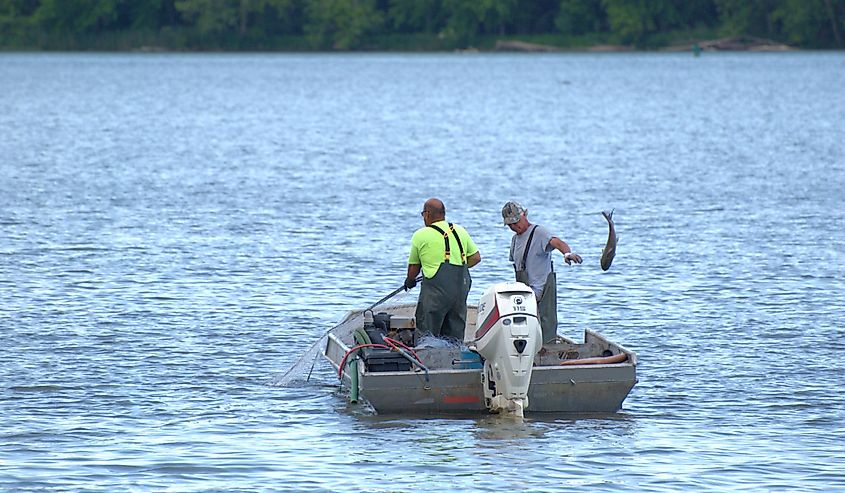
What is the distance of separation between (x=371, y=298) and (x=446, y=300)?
7.50 meters

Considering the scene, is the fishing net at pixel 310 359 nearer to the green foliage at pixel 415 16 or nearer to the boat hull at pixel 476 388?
the boat hull at pixel 476 388

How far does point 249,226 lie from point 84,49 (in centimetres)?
15707

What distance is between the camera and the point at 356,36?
17788 cm

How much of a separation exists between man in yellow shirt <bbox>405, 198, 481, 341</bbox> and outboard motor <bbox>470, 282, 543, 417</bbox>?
112 centimetres

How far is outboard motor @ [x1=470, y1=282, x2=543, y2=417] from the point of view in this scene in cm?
1549

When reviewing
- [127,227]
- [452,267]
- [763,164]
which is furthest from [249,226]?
[763,164]

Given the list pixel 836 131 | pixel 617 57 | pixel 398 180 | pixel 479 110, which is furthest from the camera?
pixel 617 57

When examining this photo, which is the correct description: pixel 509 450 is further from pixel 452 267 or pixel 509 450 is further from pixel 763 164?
pixel 763 164

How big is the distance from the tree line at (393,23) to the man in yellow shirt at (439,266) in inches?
5889

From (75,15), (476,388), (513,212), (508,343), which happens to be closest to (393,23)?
(75,15)

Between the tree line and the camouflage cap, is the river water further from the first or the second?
the tree line

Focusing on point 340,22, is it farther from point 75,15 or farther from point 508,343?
point 508,343

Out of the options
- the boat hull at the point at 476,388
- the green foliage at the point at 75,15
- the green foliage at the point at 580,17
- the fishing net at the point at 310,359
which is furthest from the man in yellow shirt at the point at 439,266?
the green foliage at the point at 75,15

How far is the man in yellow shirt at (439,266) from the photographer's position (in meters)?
17.1
